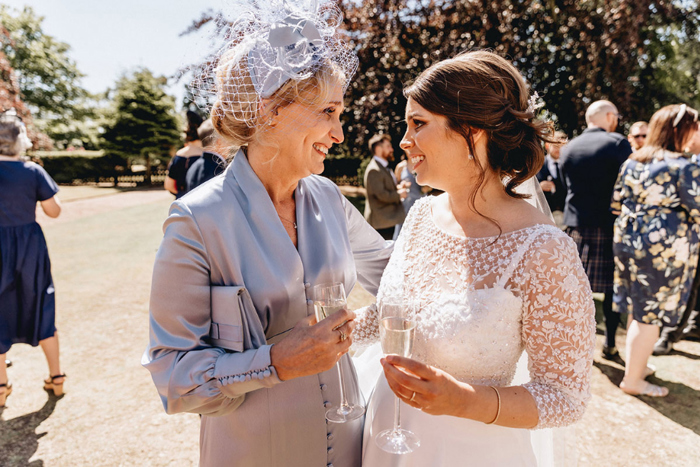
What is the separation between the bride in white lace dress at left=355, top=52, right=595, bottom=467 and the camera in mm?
1479

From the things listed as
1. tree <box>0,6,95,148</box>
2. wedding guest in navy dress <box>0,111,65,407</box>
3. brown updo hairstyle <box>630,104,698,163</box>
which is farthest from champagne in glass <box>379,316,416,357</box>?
tree <box>0,6,95,148</box>

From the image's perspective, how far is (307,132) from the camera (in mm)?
1770

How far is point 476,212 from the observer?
1.85 metres

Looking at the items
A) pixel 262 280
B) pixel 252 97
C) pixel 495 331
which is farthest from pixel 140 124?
pixel 495 331

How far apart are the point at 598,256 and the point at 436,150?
436cm

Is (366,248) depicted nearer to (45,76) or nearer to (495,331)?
(495,331)

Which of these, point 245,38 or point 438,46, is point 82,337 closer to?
point 245,38

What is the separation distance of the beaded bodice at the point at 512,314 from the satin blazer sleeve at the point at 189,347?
1.86ft

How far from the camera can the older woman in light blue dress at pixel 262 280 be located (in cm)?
145

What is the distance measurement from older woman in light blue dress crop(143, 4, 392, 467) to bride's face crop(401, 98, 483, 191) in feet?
1.04

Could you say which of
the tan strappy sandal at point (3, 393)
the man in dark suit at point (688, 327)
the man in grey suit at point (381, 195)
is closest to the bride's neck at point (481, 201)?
the man in dark suit at point (688, 327)

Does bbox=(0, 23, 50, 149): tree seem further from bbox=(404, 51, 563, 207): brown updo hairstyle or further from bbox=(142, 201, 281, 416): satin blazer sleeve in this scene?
bbox=(404, 51, 563, 207): brown updo hairstyle

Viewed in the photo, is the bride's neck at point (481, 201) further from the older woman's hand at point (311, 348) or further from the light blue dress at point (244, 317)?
the older woman's hand at point (311, 348)

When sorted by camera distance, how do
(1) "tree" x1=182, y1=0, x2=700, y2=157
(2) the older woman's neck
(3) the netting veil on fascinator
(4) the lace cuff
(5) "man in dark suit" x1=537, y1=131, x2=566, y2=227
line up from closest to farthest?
(3) the netting veil on fascinator → (2) the older woman's neck → (4) the lace cuff → (5) "man in dark suit" x1=537, y1=131, x2=566, y2=227 → (1) "tree" x1=182, y1=0, x2=700, y2=157
